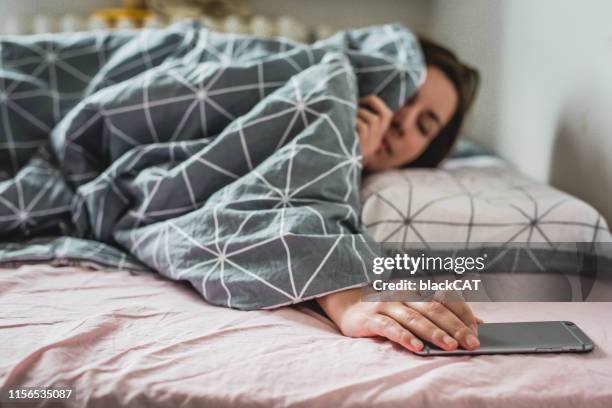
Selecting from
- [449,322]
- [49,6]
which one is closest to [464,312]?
[449,322]

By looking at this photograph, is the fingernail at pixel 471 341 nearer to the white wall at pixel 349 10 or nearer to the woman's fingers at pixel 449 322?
the woman's fingers at pixel 449 322

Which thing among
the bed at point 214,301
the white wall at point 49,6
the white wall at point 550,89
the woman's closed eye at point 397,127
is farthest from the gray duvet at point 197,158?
the white wall at point 49,6

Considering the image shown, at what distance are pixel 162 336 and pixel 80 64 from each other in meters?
0.71

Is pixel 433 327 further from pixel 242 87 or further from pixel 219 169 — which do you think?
pixel 242 87

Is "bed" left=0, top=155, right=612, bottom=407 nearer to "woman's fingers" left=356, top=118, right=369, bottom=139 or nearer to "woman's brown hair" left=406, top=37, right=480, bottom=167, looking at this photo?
"woman's fingers" left=356, top=118, right=369, bottom=139

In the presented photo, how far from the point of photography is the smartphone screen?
543 mm

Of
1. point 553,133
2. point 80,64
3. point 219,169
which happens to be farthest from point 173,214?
point 553,133

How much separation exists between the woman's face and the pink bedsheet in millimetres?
558

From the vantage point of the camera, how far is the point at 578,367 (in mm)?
520

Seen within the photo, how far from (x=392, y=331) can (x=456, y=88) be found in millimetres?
760

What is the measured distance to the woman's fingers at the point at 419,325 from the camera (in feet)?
1.77

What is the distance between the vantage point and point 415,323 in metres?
0.56

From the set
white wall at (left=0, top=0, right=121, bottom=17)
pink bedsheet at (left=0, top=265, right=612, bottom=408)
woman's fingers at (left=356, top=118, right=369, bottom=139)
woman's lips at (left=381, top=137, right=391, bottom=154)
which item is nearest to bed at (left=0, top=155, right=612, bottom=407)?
pink bedsheet at (left=0, top=265, right=612, bottom=408)

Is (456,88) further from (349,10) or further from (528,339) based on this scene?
(349,10)
